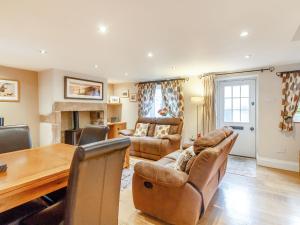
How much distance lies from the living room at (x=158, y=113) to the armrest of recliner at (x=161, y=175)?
0.04ft

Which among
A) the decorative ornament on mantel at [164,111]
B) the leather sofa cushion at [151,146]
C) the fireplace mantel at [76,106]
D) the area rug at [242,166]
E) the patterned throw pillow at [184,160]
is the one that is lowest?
the area rug at [242,166]

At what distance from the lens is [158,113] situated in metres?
5.58

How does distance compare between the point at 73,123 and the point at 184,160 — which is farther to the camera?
the point at 73,123

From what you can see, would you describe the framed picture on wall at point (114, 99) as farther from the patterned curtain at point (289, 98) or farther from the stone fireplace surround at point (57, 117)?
the patterned curtain at point (289, 98)

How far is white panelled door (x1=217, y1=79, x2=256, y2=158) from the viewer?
173 inches

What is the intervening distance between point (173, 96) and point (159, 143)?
170 cm

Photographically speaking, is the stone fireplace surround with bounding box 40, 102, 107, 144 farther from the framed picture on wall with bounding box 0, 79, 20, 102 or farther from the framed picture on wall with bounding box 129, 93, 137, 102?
the framed picture on wall with bounding box 129, 93, 137, 102

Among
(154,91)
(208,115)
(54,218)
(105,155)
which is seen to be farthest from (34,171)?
(154,91)

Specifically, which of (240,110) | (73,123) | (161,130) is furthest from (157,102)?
(73,123)

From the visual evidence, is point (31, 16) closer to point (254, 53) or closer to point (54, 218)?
point (54, 218)

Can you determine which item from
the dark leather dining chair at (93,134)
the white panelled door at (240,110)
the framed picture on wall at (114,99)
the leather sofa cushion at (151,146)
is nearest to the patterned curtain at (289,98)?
the white panelled door at (240,110)

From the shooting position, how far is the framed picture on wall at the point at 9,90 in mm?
3900

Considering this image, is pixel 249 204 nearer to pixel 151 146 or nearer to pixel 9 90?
pixel 151 146

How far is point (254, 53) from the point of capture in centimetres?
302
